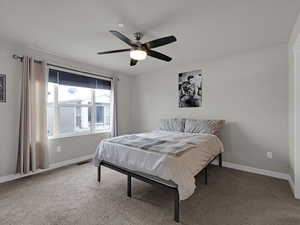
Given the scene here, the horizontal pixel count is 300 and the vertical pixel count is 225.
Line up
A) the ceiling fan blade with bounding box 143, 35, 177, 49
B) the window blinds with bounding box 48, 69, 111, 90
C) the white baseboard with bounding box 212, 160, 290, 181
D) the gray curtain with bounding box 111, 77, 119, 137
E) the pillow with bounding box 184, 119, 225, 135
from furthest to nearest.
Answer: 1. the gray curtain with bounding box 111, 77, 119, 137
2. the window blinds with bounding box 48, 69, 111, 90
3. the pillow with bounding box 184, 119, 225, 135
4. the white baseboard with bounding box 212, 160, 290, 181
5. the ceiling fan blade with bounding box 143, 35, 177, 49

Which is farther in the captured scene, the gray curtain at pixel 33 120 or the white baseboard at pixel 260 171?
the gray curtain at pixel 33 120

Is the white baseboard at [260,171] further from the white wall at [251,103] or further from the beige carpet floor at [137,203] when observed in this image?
the beige carpet floor at [137,203]

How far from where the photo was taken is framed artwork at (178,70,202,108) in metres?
3.82

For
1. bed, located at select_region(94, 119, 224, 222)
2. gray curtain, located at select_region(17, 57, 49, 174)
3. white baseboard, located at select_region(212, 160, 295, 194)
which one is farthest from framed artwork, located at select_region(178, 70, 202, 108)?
gray curtain, located at select_region(17, 57, 49, 174)

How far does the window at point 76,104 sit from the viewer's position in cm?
352

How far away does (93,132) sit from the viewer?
4.23 meters

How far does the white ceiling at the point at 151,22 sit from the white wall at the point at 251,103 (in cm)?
37

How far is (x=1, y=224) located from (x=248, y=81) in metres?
4.38

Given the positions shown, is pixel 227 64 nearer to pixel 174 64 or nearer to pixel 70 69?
pixel 174 64

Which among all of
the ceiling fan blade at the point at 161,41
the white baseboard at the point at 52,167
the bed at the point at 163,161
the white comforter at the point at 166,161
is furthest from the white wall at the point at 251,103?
the white baseboard at the point at 52,167

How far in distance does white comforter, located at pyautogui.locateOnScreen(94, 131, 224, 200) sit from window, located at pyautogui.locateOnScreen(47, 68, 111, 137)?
1625mm

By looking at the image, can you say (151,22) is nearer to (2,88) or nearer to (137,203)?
(137,203)

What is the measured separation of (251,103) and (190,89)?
137 centimetres

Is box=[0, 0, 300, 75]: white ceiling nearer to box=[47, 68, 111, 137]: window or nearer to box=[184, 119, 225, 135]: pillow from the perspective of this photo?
box=[47, 68, 111, 137]: window
